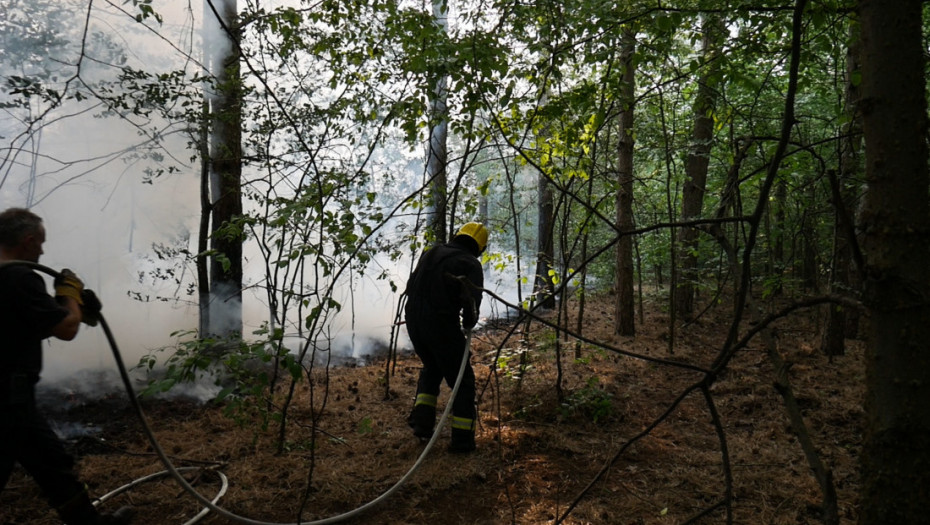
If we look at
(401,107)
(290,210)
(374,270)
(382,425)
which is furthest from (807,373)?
(374,270)

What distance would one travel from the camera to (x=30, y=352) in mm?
2906

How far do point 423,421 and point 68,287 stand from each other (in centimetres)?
283

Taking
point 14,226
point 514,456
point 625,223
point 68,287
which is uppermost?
point 625,223

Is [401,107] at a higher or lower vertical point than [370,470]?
higher

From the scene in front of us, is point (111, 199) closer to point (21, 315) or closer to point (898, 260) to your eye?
point (21, 315)

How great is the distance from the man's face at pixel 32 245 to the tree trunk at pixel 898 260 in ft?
13.1

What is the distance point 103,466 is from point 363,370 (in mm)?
3947

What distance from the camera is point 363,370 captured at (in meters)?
7.82

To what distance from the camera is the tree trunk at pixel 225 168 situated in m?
6.27

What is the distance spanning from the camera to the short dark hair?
2.98 metres

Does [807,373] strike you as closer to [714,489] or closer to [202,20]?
[714,489]

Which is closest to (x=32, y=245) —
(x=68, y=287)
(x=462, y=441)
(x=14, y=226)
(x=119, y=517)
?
(x=14, y=226)

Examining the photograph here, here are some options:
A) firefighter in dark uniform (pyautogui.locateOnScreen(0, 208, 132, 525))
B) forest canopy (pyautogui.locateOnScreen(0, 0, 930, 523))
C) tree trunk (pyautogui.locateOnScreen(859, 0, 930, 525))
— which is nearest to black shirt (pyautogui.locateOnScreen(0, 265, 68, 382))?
firefighter in dark uniform (pyautogui.locateOnScreen(0, 208, 132, 525))

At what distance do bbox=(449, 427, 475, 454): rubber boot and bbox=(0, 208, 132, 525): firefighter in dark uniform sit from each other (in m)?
2.45
